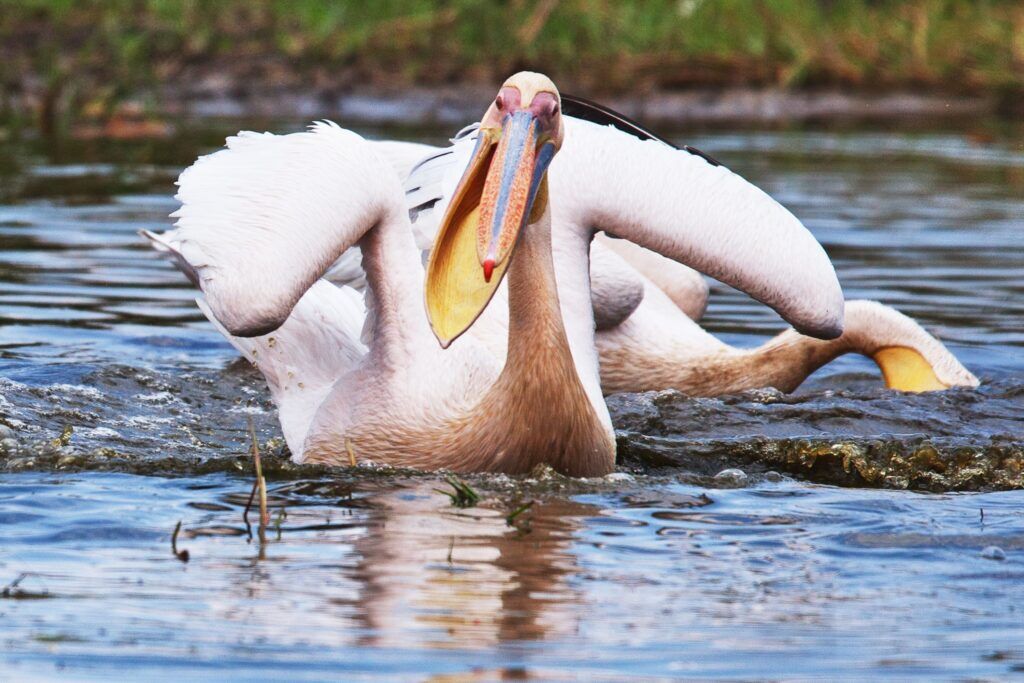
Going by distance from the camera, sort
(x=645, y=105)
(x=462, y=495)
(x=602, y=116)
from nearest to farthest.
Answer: (x=462, y=495) → (x=602, y=116) → (x=645, y=105)

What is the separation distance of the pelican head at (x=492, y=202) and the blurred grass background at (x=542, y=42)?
11.9m

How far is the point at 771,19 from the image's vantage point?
57.5 feet

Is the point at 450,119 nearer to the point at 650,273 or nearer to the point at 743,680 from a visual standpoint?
the point at 650,273

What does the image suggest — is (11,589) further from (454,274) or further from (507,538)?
(454,274)

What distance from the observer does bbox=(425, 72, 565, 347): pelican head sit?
13.2ft

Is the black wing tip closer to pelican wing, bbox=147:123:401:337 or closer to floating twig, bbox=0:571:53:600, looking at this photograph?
pelican wing, bbox=147:123:401:337

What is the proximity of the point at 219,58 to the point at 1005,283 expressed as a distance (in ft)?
32.5

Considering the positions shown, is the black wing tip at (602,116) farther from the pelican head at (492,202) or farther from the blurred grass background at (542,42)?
the blurred grass background at (542,42)

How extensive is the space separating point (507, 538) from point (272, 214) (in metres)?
1.11

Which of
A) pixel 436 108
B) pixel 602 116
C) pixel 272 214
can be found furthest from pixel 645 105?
pixel 272 214

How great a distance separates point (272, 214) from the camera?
Result: 453 centimetres

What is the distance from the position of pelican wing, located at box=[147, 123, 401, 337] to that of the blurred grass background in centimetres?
1130

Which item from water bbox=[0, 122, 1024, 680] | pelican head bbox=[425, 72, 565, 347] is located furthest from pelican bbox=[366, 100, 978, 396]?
pelican head bbox=[425, 72, 565, 347]

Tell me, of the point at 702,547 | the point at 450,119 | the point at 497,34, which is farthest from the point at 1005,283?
the point at 497,34
